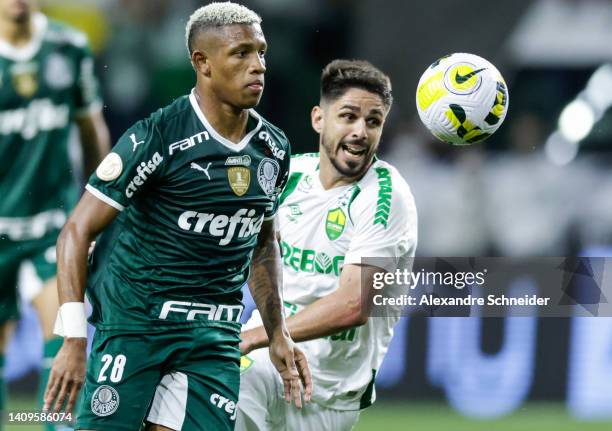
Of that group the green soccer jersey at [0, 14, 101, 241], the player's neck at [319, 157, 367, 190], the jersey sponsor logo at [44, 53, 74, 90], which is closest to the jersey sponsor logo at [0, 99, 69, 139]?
the green soccer jersey at [0, 14, 101, 241]

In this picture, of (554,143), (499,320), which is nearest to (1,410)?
(499,320)

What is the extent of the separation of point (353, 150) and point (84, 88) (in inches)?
78.6

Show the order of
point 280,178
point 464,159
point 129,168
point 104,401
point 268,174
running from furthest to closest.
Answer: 1. point 464,159
2. point 280,178
3. point 268,174
4. point 104,401
5. point 129,168

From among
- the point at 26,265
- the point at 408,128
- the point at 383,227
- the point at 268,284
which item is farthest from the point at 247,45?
the point at 408,128

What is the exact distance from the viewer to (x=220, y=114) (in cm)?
498

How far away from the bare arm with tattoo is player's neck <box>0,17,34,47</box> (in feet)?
8.44

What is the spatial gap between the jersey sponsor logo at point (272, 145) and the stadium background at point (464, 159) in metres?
3.85

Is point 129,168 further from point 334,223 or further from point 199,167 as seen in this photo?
point 334,223

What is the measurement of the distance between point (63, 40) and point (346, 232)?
7.71 ft

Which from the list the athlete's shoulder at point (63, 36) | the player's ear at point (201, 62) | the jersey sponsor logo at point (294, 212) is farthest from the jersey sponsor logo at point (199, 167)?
the athlete's shoulder at point (63, 36)

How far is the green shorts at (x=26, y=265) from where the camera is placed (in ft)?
23.3

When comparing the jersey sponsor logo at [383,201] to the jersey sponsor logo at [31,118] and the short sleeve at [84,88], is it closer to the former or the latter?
the short sleeve at [84,88]

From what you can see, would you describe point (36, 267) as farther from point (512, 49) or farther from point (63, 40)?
point (512, 49)

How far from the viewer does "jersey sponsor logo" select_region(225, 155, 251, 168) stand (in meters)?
4.99
